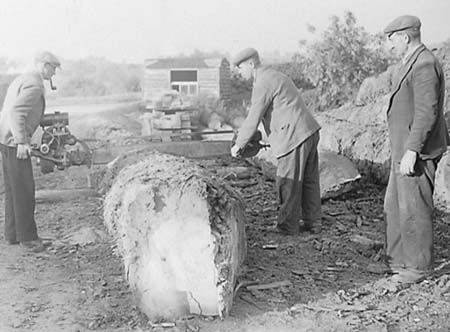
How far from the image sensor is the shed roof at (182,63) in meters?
9.32

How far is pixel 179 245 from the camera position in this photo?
3.29 meters

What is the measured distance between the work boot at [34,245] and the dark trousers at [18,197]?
2 cm

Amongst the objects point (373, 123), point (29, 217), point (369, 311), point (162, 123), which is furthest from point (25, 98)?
point (162, 123)

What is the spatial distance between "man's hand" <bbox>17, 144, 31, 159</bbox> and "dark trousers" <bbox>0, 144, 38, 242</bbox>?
12 centimetres

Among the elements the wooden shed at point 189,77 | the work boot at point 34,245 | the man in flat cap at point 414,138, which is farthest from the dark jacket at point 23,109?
the wooden shed at point 189,77

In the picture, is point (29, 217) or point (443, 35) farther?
point (443, 35)

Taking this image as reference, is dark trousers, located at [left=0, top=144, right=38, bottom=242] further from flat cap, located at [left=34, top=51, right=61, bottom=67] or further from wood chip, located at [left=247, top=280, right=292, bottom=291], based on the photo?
wood chip, located at [left=247, top=280, right=292, bottom=291]

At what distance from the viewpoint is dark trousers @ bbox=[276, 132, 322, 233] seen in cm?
479

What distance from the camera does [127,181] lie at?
3807 millimetres

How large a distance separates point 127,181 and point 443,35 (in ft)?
21.5

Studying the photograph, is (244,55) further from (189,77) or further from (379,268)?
(189,77)

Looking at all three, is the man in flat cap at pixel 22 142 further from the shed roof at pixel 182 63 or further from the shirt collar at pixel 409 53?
the shed roof at pixel 182 63

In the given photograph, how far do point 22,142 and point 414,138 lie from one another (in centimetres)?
269

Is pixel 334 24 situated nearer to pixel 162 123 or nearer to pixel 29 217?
pixel 162 123
